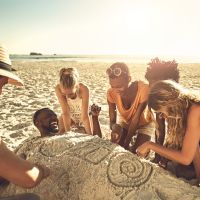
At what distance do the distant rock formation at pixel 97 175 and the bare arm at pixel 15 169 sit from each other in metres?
0.62

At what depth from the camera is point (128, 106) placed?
14.9 ft

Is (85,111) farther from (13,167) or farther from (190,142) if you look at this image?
(13,167)

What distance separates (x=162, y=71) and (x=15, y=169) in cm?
232

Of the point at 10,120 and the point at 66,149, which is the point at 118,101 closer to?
the point at 66,149

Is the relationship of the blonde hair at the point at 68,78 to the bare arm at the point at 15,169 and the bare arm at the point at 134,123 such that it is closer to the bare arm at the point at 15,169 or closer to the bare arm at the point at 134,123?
the bare arm at the point at 134,123

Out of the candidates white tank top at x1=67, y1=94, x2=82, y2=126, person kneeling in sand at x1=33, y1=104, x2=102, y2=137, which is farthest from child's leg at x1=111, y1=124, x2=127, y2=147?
person kneeling in sand at x1=33, y1=104, x2=102, y2=137

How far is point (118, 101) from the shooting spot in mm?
4574

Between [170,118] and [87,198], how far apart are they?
104 centimetres

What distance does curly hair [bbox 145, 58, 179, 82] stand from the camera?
4.06m

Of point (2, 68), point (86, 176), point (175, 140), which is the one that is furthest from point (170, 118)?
point (2, 68)

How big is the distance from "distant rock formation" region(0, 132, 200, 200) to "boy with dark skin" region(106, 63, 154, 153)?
1116 millimetres

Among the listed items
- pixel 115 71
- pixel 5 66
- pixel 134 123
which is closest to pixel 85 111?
pixel 134 123

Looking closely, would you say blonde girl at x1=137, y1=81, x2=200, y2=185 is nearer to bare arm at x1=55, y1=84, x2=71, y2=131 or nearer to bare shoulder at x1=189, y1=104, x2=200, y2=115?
bare shoulder at x1=189, y1=104, x2=200, y2=115

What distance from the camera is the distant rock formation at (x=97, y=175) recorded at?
275 cm
